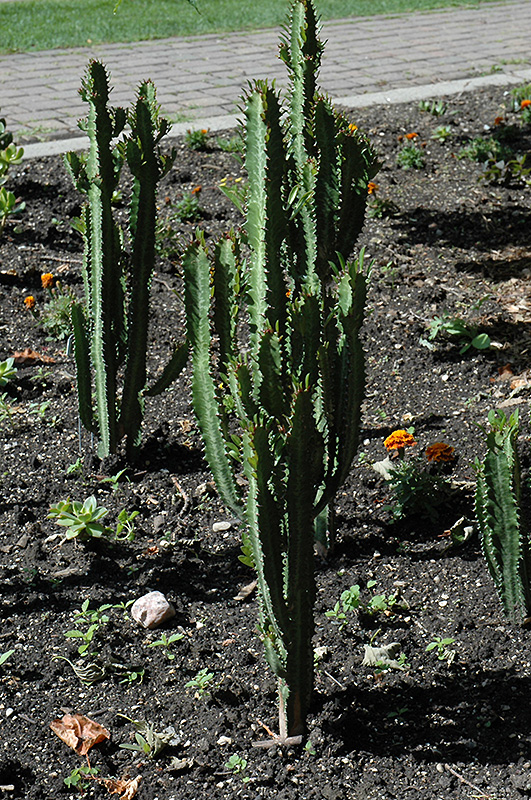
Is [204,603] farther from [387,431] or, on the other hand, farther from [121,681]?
[387,431]

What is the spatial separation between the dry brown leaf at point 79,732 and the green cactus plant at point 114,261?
1158 mm

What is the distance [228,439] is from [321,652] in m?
0.66

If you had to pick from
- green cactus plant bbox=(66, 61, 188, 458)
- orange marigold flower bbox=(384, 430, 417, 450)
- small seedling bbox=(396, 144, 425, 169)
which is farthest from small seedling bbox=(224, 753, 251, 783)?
small seedling bbox=(396, 144, 425, 169)

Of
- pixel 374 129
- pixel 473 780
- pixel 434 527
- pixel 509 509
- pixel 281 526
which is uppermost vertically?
pixel 374 129

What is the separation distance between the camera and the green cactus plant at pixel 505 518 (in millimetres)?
2461

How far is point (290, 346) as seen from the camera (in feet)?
7.65

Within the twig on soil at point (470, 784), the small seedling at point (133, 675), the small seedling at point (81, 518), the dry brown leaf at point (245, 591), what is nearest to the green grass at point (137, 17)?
the small seedling at point (81, 518)

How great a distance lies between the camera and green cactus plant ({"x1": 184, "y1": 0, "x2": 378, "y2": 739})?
80.0 inches

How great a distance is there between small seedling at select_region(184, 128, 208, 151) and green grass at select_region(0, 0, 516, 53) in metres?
3.59

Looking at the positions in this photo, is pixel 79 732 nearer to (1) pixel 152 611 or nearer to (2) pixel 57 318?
(1) pixel 152 611

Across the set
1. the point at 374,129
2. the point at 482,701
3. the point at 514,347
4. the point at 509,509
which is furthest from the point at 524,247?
the point at 482,701

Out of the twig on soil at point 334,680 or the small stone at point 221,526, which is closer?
the twig on soil at point 334,680

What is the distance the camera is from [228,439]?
2709 mm

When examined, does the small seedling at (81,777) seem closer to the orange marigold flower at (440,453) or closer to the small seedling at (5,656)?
the small seedling at (5,656)
